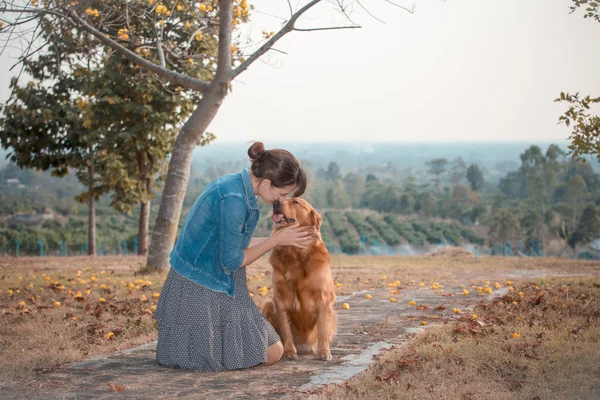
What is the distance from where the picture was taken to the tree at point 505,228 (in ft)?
139

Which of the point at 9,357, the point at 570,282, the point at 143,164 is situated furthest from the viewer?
the point at 143,164

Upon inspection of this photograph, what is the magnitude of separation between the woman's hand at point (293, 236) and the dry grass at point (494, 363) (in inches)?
40.4

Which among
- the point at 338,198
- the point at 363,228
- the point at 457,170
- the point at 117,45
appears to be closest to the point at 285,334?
the point at 117,45

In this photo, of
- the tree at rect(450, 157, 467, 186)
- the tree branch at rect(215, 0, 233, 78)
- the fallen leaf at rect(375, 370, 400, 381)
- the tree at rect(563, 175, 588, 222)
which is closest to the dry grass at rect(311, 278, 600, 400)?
the fallen leaf at rect(375, 370, 400, 381)

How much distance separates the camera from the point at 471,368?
4.16 meters

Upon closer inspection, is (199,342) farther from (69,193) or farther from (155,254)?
(69,193)

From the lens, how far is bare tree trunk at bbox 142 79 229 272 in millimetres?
10414

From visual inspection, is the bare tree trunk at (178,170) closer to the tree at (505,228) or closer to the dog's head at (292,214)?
the dog's head at (292,214)

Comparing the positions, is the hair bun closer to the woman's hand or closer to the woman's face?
the woman's face

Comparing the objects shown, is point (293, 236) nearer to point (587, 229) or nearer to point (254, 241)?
point (254, 241)

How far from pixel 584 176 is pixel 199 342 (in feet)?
164

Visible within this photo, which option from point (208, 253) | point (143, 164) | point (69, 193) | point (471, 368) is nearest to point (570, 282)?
point (471, 368)

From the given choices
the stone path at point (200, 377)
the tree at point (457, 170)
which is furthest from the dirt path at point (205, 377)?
the tree at point (457, 170)

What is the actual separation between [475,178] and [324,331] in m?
63.9
